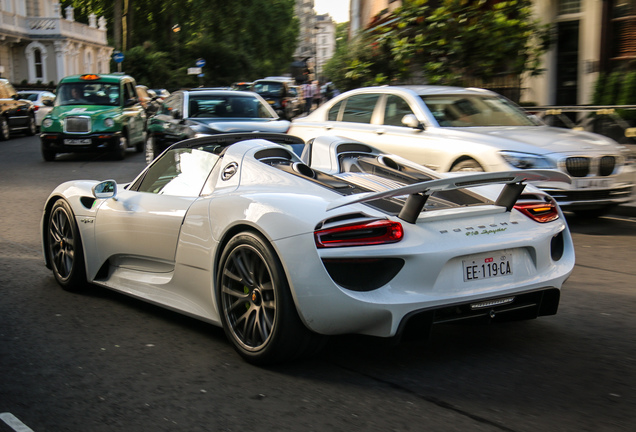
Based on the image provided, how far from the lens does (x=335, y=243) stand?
376cm

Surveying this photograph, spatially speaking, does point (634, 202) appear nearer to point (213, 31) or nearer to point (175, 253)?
point (175, 253)

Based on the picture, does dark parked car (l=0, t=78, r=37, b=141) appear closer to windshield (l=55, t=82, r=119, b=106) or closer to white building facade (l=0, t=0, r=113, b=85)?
windshield (l=55, t=82, r=119, b=106)

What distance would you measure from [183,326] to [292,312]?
51.8 inches

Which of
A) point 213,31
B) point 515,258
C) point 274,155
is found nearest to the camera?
point 515,258

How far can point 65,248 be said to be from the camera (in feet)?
19.5

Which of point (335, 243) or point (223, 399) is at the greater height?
point (335, 243)

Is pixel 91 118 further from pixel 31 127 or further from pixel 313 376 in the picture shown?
pixel 313 376

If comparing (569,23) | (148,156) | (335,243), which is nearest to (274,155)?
(335,243)

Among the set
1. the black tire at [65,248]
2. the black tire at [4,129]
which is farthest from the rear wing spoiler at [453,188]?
the black tire at [4,129]

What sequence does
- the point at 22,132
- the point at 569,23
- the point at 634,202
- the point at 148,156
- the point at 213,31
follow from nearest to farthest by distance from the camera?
the point at 634,202, the point at 148,156, the point at 569,23, the point at 22,132, the point at 213,31

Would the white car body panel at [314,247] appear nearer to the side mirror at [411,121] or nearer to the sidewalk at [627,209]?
the side mirror at [411,121]

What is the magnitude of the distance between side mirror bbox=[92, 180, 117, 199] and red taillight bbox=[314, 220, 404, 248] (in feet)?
7.38

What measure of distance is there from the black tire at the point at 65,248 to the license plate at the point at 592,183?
5123 millimetres

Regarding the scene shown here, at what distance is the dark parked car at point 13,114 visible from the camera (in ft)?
81.3
